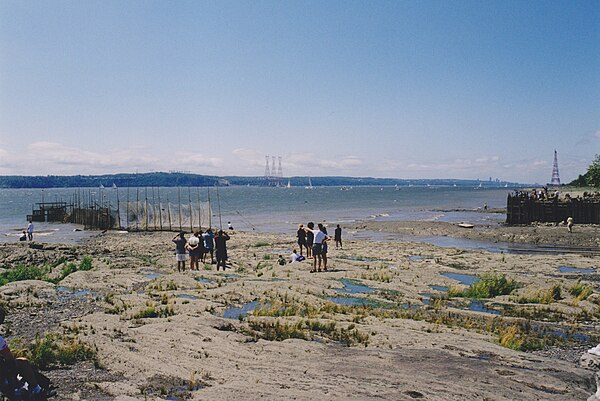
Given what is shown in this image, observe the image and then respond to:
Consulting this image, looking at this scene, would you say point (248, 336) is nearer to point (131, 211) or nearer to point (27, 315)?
point (27, 315)

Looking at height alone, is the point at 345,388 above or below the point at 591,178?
below

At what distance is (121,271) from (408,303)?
1195 cm

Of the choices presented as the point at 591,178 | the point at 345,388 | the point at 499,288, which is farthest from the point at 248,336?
the point at 591,178

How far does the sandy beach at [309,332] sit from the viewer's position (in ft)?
26.5

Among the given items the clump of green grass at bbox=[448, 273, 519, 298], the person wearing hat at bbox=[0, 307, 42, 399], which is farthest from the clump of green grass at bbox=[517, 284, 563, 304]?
the person wearing hat at bbox=[0, 307, 42, 399]

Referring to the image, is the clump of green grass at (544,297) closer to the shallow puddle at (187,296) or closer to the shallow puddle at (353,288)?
the shallow puddle at (353,288)

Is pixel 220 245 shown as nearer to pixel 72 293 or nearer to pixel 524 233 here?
pixel 72 293

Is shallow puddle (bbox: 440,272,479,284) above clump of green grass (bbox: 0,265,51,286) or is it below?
below

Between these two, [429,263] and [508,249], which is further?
[508,249]

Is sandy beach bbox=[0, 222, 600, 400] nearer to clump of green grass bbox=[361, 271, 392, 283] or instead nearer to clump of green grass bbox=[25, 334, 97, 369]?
clump of green grass bbox=[361, 271, 392, 283]

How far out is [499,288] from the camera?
55.0 feet

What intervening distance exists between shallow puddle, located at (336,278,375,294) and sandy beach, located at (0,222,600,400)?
7 centimetres

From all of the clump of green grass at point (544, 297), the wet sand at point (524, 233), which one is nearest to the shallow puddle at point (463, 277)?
the clump of green grass at point (544, 297)

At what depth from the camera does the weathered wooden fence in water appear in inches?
1638
